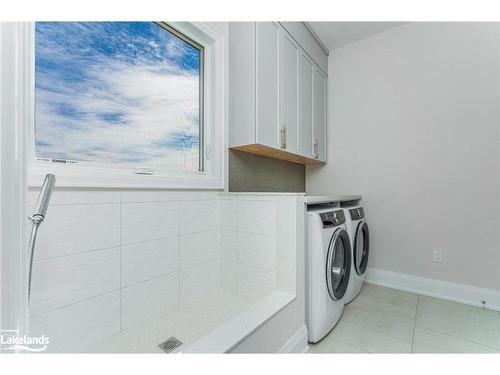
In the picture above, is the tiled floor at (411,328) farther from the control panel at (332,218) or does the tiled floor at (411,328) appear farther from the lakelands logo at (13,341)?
the lakelands logo at (13,341)

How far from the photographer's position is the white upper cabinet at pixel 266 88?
1.83m

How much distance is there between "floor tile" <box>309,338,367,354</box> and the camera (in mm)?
1476

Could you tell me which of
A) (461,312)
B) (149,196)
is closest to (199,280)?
(149,196)

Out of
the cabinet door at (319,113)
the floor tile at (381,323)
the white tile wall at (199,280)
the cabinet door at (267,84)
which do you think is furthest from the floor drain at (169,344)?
the cabinet door at (319,113)

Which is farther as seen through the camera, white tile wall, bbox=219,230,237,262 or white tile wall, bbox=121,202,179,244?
white tile wall, bbox=219,230,237,262

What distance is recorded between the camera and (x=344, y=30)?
8.36 feet

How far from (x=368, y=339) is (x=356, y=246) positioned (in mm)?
757

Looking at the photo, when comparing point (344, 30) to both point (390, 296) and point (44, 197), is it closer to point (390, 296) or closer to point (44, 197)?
point (390, 296)

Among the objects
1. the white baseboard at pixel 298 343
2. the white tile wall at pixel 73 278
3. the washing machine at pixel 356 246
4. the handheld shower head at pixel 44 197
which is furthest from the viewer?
the washing machine at pixel 356 246

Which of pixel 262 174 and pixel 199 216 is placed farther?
pixel 262 174

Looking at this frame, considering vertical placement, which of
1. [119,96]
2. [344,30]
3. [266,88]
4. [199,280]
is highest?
[344,30]

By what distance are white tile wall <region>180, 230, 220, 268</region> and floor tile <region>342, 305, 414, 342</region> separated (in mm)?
1139

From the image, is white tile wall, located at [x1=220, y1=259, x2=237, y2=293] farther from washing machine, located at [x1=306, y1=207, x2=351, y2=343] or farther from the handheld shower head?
the handheld shower head

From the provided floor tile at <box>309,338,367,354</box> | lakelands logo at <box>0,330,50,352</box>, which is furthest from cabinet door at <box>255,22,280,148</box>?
lakelands logo at <box>0,330,50,352</box>
